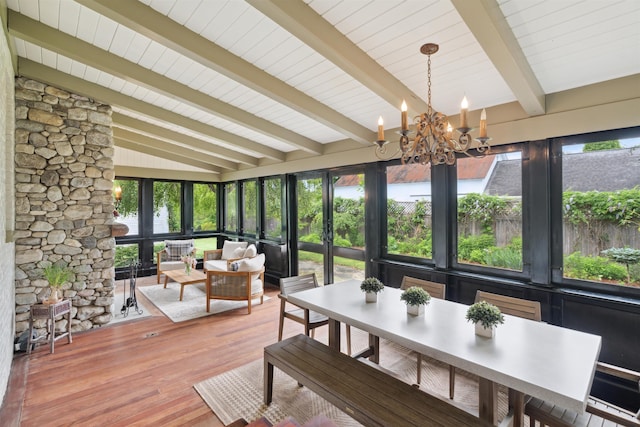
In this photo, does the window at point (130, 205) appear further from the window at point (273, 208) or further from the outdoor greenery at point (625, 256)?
the outdoor greenery at point (625, 256)

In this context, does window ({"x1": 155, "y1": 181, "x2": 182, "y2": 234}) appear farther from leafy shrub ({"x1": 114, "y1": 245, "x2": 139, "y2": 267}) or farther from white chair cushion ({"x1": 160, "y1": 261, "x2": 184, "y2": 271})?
white chair cushion ({"x1": 160, "y1": 261, "x2": 184, "y2": 271})

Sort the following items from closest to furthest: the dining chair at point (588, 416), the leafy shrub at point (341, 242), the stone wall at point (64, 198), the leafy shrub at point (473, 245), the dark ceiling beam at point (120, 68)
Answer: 1. the dining chair at point (588, 416)
2. the dark ceiling beam at point (120, 68)
3. the leafy shrub at point (473, 245)
4. the stone wall at point (64, 198)
5. the leafy shrub at point (341, 242)

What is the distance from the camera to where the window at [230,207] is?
25.9 ft

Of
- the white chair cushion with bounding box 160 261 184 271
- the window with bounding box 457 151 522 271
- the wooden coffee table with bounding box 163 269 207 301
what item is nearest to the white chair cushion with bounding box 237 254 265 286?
the wooden coffee table with bounding box 163 269 207 301

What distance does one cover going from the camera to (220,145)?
6062mm

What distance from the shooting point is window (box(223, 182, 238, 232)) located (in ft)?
25.9

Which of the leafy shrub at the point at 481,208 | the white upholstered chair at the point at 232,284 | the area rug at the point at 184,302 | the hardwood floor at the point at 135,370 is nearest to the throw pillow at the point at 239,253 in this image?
the area rug at the point at 184,302

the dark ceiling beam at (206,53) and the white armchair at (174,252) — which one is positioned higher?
the dark ceiling beam at (206,53)

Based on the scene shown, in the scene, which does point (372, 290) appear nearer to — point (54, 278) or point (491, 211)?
point (491, 211)

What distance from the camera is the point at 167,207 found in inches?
299

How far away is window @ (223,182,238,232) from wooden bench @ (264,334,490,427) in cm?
577

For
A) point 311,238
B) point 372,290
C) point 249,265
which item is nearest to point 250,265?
point 249,265

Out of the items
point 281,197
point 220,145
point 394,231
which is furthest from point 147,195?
point 394,231

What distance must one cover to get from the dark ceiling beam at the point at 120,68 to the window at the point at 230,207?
3.89 meters
